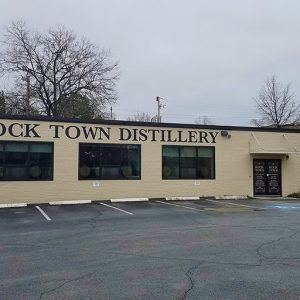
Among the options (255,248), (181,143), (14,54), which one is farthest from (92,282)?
(14,54)

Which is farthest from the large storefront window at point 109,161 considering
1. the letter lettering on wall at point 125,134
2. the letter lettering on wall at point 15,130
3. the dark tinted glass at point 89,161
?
the letter lettering on wall at point 15,130

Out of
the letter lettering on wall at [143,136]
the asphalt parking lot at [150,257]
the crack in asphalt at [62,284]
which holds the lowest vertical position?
the crack in asphalt at [62,284]

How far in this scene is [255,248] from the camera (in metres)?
10.0

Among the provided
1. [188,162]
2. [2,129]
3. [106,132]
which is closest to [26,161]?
[2,129]

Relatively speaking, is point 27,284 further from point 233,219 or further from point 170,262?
point 233,219

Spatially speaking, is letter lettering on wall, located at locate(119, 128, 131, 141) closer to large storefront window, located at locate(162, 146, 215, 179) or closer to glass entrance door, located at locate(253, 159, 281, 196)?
large storefront window, located at locate(162, 146, 215, 179)

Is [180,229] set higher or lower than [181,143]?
lower

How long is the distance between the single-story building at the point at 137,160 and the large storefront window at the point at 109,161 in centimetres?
5

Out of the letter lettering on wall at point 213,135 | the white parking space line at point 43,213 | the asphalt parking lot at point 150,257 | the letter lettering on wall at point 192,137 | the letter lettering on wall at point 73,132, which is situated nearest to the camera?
the asphalt parking lot at point 150,257

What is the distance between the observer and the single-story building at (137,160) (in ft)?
73.7

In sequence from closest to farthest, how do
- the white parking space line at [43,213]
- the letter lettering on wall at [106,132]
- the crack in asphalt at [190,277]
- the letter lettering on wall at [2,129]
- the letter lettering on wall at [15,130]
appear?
the crack in asphalt at [190,277], the white parking space line at [43,213], the letter lettering on wall at [2,129], the letter lettering on wall at [15,130], the letter lettering on wall at [106,132]

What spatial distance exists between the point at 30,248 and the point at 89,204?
1186cm

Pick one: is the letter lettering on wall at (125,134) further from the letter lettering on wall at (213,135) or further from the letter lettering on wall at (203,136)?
the letter lettering on wall at (213,135)

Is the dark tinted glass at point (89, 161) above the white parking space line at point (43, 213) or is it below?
above
